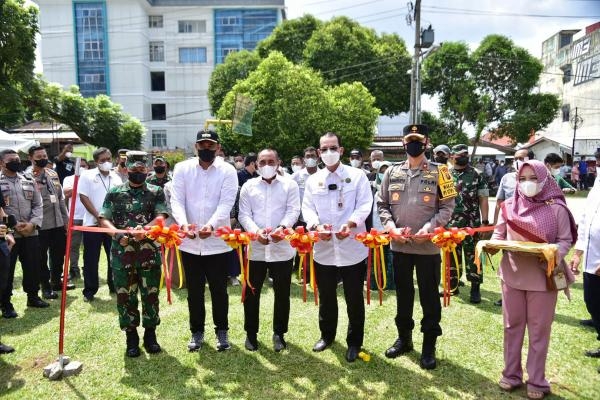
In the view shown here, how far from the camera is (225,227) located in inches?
172

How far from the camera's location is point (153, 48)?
48.8 metres

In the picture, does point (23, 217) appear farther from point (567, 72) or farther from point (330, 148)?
point (567, 72)

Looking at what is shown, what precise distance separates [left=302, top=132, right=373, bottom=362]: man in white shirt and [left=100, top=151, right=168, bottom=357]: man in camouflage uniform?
158 cm

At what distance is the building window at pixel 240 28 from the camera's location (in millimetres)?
47000

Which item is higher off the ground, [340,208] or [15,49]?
[15,49]

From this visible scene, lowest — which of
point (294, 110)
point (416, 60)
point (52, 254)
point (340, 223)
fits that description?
point (52, 254)

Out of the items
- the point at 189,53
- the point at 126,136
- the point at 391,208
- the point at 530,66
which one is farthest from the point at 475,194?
the point at 189,53

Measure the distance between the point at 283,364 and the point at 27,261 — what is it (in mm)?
3893

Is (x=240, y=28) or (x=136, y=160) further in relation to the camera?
(x=240, y=28)

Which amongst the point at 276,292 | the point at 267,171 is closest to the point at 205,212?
the point at 267,171

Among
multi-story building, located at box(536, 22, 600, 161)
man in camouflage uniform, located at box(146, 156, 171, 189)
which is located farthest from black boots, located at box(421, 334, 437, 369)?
multi-story building, located at box(536, 22, 600, 161)

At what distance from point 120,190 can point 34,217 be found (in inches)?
81.3

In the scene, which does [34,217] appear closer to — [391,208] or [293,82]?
[391,208]

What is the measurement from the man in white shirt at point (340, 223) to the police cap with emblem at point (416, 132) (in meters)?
0.60
